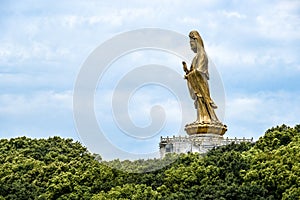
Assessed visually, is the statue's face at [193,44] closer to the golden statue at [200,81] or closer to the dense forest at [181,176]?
the golden statue at [200,81]

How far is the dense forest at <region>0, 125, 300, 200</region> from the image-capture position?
94.8 feet

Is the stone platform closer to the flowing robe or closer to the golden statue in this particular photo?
the golden statue

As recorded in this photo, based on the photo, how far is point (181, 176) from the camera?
31203 mm

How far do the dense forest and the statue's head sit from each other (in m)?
7.07

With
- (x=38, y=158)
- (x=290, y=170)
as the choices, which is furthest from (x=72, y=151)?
(x=290, y=170)

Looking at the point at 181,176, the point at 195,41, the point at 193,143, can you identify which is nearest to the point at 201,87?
the point at 195,41

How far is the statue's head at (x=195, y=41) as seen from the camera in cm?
3988

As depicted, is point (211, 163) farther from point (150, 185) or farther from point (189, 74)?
point (189, 74)

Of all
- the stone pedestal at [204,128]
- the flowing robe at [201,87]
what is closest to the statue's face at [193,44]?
the flowing robe at [201,87]

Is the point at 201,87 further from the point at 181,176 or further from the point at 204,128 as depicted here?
the point at 181,176

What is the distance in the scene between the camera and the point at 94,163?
34750 mm

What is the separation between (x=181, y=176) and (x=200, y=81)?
31.0 ft

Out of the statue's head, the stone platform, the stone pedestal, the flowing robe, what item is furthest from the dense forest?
the statue's head

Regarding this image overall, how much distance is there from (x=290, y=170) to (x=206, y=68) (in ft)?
37.8
